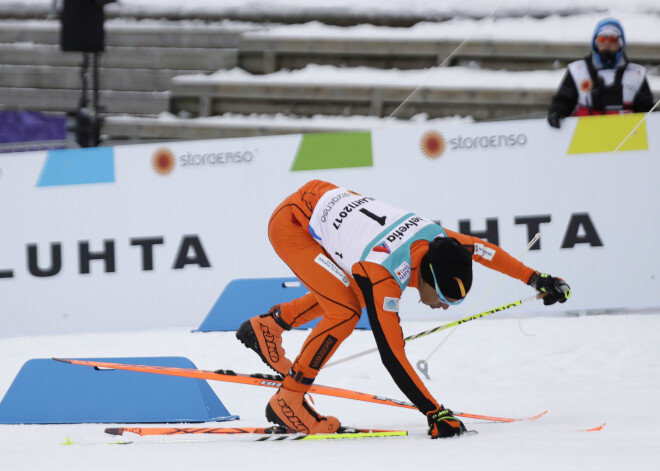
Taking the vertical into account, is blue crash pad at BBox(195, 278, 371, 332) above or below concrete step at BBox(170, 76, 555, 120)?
below

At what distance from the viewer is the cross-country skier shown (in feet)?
13.3


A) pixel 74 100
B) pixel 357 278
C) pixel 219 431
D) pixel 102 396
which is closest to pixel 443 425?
pixel 357 278

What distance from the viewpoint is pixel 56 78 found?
39.8 ft

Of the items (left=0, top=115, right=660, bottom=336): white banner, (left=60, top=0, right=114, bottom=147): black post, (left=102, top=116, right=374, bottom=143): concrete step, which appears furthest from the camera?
(left=102, top=116, right=374, bottom=143): concrete step

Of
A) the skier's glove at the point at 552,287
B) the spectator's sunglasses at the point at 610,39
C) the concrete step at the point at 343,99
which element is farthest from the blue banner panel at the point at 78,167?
the skier's glove at the point at 552,287

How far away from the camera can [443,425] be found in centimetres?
399

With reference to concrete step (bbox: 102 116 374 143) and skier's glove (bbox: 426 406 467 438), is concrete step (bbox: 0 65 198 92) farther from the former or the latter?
skier's glove (bbox: 426 406 467 438)

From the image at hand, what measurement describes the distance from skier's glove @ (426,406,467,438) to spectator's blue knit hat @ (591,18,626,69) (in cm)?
437

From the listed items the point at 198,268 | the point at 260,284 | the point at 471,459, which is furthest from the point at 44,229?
the point at 471,459

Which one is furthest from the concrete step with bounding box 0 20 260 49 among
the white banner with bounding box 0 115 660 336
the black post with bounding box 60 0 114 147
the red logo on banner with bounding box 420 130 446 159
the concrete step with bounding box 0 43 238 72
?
the red logo on banner with bounding box 420 130 446 159

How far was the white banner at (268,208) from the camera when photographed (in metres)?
7.22

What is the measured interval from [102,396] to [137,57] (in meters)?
7.52

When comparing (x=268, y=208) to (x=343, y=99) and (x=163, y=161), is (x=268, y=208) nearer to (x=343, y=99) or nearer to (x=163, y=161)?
(x=163, y=161)

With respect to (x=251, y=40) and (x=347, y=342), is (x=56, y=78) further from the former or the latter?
(x=347, y=342)
